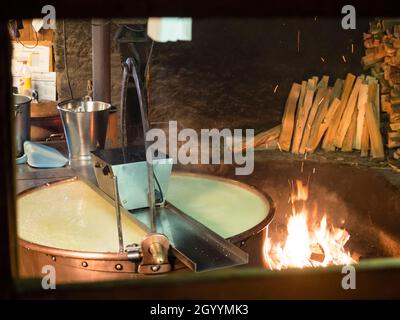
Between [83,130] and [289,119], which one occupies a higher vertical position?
[83,130]

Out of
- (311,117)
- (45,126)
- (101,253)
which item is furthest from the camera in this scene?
(311,117)

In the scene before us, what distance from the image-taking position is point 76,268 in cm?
264

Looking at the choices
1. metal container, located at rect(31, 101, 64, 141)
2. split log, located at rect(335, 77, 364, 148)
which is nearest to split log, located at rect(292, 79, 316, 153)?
split log, located at rect(335, 77, 364, 148)

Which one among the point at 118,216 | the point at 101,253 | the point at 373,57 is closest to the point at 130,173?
the point at 118,216

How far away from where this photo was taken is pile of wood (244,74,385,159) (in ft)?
24.2

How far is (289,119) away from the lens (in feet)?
25.5

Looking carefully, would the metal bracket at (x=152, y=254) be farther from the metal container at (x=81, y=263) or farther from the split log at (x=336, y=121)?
the split log at (x=336, y=121)

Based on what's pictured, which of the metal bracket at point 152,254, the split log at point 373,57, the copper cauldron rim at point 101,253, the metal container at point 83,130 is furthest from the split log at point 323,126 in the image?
the metal bracket at point 152,254

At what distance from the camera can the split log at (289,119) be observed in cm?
770

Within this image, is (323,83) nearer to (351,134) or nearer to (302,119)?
(302,119)

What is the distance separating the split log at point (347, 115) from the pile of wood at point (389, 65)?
0.34 metres

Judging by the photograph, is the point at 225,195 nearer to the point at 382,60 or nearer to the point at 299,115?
the point at 299,115

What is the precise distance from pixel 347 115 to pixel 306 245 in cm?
302
